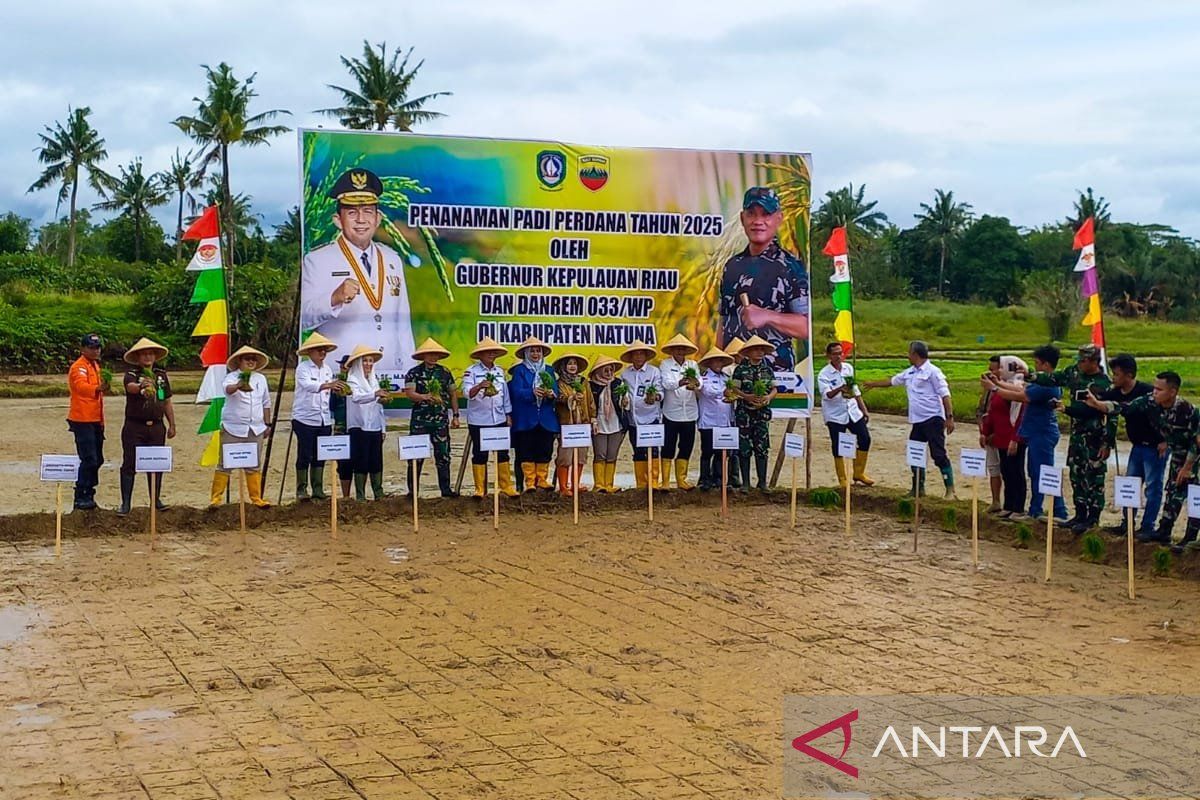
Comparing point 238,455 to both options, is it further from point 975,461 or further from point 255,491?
point 975,461

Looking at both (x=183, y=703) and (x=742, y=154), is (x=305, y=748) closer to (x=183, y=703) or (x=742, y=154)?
(x=183, y=703)

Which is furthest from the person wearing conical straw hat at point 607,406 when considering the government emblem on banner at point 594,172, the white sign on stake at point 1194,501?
the white sign on stake at point 1194,501

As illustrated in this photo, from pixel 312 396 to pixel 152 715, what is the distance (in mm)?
6243

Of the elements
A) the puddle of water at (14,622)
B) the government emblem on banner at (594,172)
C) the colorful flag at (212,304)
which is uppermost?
the government emblem on banner at (594,172)

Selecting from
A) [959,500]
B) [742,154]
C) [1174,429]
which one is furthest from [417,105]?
[1174,429]

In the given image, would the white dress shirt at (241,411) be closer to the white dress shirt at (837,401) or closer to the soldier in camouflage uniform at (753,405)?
the soldier in camouflage uniform at (753,405)

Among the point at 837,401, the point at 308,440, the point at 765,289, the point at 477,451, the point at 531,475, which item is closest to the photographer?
the point at 308,440

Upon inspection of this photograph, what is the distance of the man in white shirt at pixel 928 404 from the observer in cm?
1296

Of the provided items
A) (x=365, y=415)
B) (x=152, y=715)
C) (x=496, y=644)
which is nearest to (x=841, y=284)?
(x=365, y=415)

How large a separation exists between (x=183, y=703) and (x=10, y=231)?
53.7 m

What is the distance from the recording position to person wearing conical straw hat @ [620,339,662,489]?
13234 mm

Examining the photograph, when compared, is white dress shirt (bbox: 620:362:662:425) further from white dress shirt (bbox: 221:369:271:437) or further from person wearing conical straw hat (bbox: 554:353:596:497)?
white dress shirt (bbox: 221:369:271:437)

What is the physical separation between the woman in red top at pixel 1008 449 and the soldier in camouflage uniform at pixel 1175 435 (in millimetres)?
1721

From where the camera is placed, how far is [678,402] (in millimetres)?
13477
